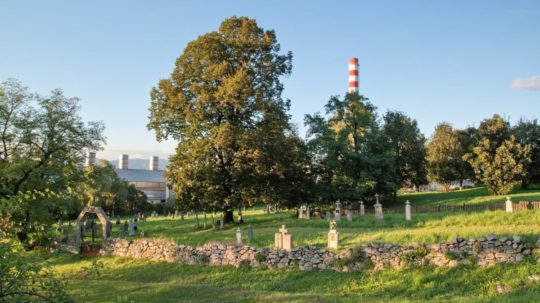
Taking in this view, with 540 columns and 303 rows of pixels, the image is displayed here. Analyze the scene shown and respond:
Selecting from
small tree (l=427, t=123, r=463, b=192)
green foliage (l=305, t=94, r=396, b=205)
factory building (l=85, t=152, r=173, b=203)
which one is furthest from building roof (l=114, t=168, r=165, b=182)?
green foliage (l=305, t=94, r=396, b=205)

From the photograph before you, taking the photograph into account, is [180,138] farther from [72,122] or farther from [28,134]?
[28,134]

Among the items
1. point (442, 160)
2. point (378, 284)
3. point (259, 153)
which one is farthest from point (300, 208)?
point (442, 160)

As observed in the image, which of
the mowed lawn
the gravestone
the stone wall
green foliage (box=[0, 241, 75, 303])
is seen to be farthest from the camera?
the gravestone

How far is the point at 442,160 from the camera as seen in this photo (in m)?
60.3

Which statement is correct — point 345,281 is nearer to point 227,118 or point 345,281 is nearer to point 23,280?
point 23,280

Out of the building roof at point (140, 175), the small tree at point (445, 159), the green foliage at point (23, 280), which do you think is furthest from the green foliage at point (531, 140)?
the building roof at point (140, 175)

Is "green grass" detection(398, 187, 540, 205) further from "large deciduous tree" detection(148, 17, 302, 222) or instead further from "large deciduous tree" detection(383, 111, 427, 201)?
"large deciduous tree" detection(148, 17, 302, 222)

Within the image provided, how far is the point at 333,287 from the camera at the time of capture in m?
16.7

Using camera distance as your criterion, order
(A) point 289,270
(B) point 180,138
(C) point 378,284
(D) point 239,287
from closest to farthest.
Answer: (C) point 378,284
(D) point 239,287
(A) point 289,270
(B) point 180,138

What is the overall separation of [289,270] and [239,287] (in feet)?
7.87

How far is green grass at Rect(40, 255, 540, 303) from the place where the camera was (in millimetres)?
14172

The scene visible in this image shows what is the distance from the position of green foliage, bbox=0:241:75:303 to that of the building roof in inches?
3847

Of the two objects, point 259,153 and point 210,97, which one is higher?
point 210,97

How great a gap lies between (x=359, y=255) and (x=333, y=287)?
2.00 metres
